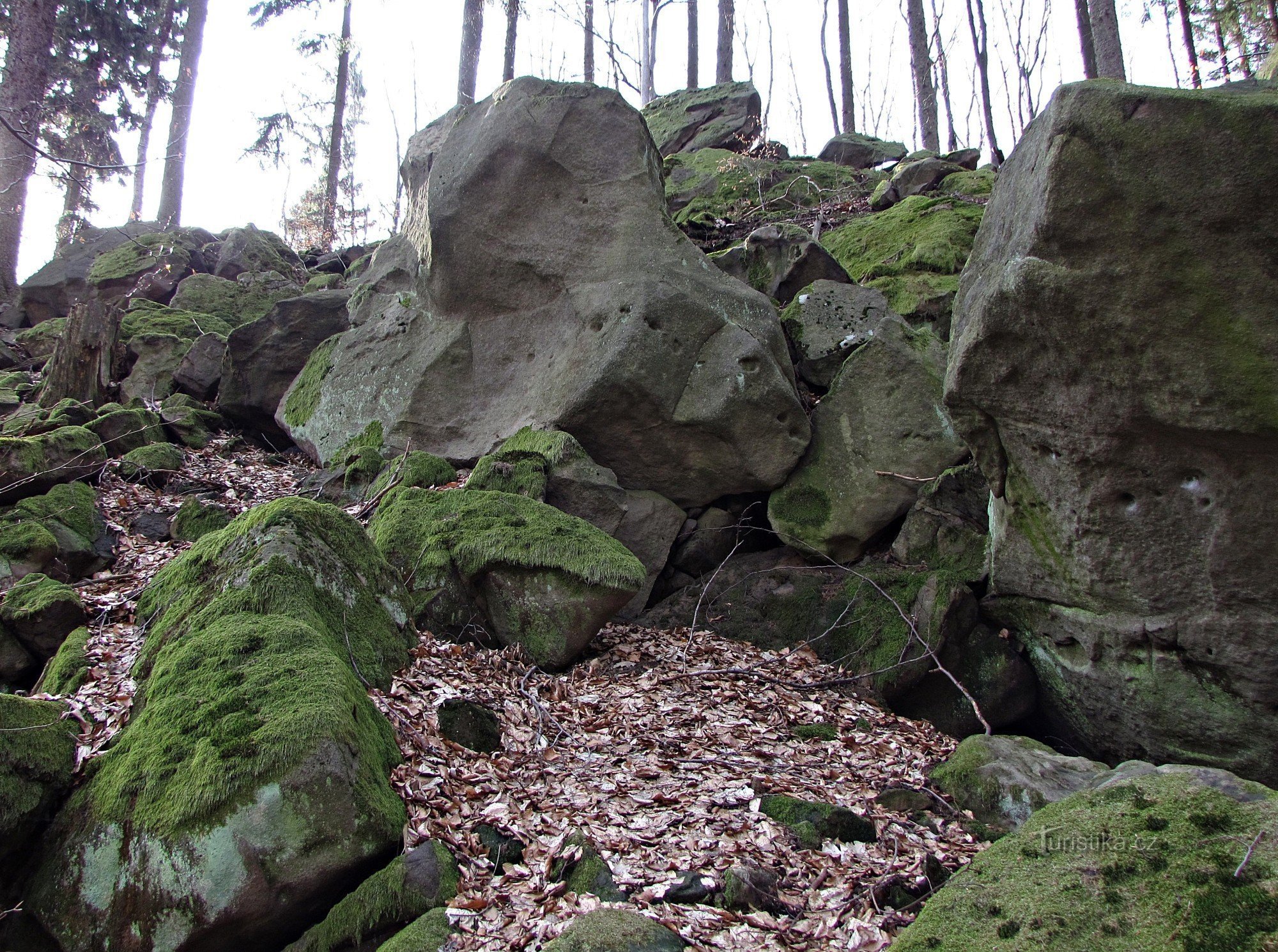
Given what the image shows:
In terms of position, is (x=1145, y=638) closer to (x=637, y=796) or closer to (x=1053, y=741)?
(x=1053, y=741)

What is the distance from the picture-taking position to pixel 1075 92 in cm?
548

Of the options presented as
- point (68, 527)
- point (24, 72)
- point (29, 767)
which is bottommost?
point (29, 767)

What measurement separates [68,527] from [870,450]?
295 inches

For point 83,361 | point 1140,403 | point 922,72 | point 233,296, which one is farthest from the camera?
point 922,72

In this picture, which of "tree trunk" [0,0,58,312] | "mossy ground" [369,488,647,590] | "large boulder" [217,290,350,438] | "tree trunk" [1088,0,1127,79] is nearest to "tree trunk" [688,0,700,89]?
"tree trunk" [1088,0,1127,79]

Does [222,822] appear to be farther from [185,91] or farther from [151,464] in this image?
[185,91]

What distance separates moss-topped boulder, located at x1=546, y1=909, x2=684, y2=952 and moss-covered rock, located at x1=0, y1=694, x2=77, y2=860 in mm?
2471

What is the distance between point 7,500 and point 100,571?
4.43 feet

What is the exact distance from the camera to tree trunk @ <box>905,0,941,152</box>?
65.6 feet

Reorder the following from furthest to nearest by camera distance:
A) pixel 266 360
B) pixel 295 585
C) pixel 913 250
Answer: pixel 913 250 → pixel 266 360 → pixel 295 585

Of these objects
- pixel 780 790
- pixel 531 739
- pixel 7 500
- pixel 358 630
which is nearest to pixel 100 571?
pixel 7 500

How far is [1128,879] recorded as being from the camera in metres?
2.81

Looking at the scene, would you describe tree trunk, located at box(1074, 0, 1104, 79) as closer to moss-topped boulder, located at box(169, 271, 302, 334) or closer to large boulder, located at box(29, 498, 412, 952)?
moss-topped boulder, located at box(169, 271, 302, 334)

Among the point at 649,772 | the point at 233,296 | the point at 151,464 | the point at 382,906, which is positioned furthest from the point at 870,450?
the point at 233,296
